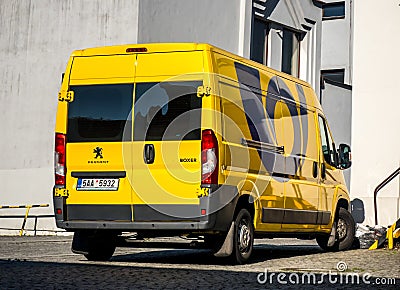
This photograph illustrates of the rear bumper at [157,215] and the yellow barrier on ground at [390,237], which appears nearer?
the rear bumper at [157,215]

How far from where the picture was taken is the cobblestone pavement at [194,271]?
9.20 m

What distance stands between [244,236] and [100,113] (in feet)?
7.93

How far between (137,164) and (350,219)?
5532mm

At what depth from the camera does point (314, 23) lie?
29.2m

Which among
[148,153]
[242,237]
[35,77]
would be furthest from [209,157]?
[35,77]

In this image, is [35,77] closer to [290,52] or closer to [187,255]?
[290,52]

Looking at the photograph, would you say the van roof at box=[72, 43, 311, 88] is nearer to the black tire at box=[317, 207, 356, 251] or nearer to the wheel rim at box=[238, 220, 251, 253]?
the wheel rim at box=[238, 220, 251, 253]

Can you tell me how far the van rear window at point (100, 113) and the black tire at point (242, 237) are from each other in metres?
1.77

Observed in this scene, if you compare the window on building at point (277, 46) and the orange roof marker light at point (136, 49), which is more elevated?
the window on building at point (277, 46)

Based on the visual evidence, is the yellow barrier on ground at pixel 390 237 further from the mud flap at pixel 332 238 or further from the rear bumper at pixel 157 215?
the rear bumper at pixel 157 215

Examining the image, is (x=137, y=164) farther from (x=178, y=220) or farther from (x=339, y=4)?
(x=339, y=4)

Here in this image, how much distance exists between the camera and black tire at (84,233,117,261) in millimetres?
12609

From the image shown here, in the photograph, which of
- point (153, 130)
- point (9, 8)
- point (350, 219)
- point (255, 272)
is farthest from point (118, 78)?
point (9, 8)

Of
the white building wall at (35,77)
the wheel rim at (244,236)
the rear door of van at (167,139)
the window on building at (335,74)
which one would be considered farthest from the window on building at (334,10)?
the rear door of van at (167,139)
